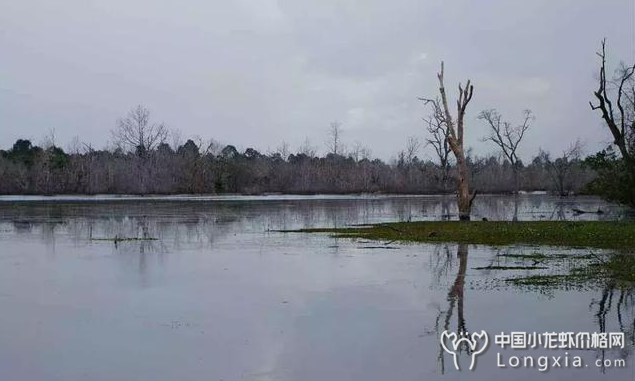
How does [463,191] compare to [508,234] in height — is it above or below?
above

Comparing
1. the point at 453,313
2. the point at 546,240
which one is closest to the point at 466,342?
the point at 453,313

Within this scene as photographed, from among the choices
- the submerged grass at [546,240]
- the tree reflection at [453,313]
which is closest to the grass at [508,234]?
the submerged grass at [546,240]

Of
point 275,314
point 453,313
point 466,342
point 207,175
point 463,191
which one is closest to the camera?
point 466,342

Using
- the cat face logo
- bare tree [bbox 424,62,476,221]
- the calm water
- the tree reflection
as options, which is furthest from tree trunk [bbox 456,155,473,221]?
the cat face logo

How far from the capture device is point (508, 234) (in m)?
21.5

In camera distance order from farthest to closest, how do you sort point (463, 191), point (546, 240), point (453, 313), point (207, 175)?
point (207, 175) → point (463, 191) → point (546, 240) → point (453, 313)

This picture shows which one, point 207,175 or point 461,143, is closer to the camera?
point 461,143

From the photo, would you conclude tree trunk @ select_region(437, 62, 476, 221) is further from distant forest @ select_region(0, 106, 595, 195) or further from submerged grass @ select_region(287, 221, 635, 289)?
distant forest @ select_region(0, 106, 595, 195)

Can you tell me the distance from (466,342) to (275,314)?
306 centimetres

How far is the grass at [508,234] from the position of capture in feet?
63.1

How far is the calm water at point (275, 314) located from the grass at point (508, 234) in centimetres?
236

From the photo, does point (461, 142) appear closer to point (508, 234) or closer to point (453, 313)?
point (508, 234)

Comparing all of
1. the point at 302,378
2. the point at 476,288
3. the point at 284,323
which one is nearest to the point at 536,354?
the point at 302,378

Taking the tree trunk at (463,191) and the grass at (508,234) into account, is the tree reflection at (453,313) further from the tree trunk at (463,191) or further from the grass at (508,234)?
the tree trunk at (463,191)
